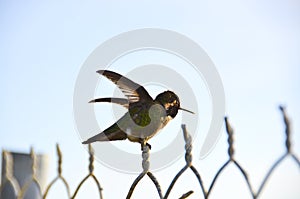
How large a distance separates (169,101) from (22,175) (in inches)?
43.2

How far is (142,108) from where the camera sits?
1.66m

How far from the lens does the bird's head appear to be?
162 cm

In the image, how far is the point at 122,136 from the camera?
1.75 meters

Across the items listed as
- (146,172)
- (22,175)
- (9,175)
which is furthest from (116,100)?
A: (22,175)

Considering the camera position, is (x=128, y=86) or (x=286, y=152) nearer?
(x=286, y=152)

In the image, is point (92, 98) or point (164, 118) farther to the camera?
point (92, 98)

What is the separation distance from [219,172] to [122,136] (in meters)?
0.46


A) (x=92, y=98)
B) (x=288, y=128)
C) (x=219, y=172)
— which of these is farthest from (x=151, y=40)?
(x=288, y=128)

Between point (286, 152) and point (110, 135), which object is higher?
point (110, 135)

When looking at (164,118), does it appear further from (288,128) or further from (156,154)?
(288,128)

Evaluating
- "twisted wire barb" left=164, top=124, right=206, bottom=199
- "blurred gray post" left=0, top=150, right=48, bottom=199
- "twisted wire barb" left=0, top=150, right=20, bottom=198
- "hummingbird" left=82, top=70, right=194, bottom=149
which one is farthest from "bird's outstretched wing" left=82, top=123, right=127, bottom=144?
"twisted wire barb" left=0, top=150, right=20, bottom=198

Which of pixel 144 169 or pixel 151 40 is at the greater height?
pixel 151 40

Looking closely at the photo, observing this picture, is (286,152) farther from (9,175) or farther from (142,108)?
(9,175)

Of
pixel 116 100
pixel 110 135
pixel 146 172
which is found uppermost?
pixel 116 100
